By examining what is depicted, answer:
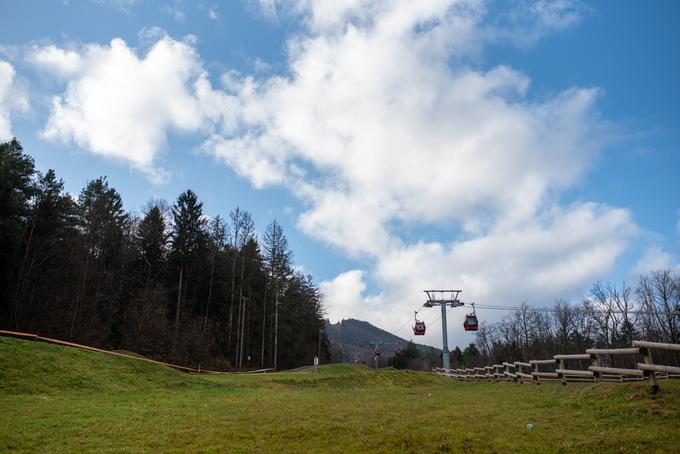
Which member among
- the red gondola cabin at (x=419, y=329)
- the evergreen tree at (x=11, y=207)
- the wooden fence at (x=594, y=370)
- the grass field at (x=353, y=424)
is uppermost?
the evergreen tree at (x=11, y=207)

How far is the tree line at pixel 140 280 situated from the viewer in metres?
38.5

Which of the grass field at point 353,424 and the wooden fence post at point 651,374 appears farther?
the wooden fence post at point 651,374

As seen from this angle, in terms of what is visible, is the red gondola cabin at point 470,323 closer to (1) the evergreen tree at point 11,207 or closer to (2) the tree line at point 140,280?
(2) the tree line at point 140,280

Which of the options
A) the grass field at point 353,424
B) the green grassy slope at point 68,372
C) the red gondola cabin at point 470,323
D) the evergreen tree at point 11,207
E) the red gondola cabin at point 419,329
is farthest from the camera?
the red gondola cabin at point 419,329

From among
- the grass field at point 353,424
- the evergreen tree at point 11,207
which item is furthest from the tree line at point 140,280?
the grass field at point 353,424

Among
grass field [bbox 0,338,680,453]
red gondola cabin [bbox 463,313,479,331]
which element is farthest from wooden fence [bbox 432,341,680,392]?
red gondola cabin [bbox 463,313,479,331]

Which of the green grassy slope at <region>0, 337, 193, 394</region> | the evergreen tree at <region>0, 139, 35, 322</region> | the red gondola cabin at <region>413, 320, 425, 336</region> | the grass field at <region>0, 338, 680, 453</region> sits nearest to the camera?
the grass field at <region>0, 338, 680, 453</region>

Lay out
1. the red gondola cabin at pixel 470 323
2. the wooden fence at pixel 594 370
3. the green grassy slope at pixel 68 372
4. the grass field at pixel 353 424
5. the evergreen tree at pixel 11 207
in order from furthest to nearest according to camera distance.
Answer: the red gondola cabin at pixel 470 323
the evergreen tree at pixel 11 207
the green grassy slope at pixel 68 372
the wooden fence at pixel 594 370
the grass field at pixel 353 424

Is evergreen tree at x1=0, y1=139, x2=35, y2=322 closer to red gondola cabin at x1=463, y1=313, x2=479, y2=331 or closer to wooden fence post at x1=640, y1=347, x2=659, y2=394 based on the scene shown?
red gondola cabin at x1=463, y1=313, x2=479, y2=331

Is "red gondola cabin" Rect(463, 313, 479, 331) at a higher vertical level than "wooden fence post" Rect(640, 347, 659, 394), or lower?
higher

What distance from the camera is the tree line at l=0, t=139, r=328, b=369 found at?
38500mm

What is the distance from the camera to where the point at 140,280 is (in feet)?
181

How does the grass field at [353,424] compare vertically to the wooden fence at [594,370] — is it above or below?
below

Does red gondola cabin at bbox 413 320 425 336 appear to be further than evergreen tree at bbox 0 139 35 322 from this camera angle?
Yes
